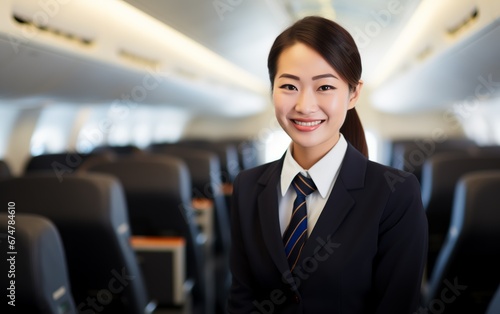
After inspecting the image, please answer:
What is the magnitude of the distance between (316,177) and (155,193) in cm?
244

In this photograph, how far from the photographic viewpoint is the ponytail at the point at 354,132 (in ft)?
5.15

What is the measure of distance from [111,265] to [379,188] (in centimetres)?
167

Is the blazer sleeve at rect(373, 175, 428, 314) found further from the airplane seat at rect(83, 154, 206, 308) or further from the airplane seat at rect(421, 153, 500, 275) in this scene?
the airplane seat at rect(83, 154, 206, 308)

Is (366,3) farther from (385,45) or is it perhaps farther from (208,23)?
(385,45)

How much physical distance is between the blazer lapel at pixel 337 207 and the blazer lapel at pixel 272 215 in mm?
55

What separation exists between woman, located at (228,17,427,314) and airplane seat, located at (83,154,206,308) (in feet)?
7.28

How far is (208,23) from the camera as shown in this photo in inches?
158

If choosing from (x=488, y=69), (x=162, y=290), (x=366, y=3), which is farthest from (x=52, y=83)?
(x=488, y=69)

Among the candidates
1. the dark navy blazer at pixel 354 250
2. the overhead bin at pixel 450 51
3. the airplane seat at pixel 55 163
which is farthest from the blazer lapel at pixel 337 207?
the airplane seat at pixel 55 163

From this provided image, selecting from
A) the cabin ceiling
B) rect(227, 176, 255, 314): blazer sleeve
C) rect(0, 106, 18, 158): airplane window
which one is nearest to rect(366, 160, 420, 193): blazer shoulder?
rect(227, 176, 255, 314): blazer sleeve

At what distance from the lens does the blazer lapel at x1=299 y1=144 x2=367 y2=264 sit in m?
1.43

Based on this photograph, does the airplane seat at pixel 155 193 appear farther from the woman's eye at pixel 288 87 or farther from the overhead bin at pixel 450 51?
the woman's eye at pixel 288 87

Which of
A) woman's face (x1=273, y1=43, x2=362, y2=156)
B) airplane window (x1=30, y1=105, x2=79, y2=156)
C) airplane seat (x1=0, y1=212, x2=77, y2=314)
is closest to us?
woman's face (x1=273, y1=43, x2=362, y2=156)

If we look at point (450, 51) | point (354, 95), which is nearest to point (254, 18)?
point (450, 51)
